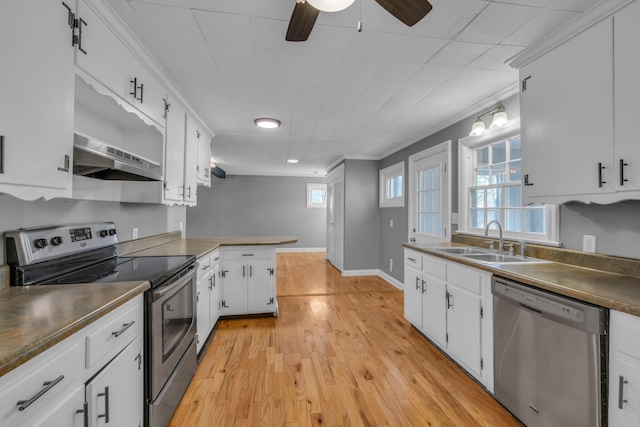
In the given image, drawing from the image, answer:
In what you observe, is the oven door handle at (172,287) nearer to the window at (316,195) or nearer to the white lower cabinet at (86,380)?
the white lower cabinet at (86,380)

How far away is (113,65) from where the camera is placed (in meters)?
1.57

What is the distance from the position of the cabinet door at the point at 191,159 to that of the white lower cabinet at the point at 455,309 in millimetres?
2462

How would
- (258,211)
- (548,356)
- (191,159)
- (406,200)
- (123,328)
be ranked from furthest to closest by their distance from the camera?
(258,211) < (406,200) < (191,159) < (548,356) < (123,328)

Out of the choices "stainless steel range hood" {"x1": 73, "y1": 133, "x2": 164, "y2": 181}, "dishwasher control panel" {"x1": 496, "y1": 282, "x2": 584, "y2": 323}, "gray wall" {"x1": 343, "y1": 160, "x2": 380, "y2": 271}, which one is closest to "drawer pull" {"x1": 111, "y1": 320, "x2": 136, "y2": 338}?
"stainless steel range hood" {"x1": 73, "y1": 133, "x2": 164, "y2": 181}

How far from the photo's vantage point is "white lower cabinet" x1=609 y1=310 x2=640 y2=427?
44.3 inches

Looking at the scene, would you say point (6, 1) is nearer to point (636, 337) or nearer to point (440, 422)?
point (636, 337)

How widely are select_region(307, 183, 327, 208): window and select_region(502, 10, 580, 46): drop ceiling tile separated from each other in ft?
22.0

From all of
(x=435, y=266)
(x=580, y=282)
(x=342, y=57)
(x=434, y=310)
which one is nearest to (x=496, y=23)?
(x=342, y=57)

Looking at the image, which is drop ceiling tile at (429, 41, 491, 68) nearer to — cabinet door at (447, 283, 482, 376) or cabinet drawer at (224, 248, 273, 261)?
cabinet door at (447, 283, 482, 376)

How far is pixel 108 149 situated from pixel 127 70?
623mm

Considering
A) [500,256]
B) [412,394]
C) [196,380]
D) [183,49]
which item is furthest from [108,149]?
[500,256]

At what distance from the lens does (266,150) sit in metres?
5.07

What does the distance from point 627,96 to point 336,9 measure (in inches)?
58.0

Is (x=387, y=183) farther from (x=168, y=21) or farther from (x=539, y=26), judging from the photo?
(x=168, y=21)
